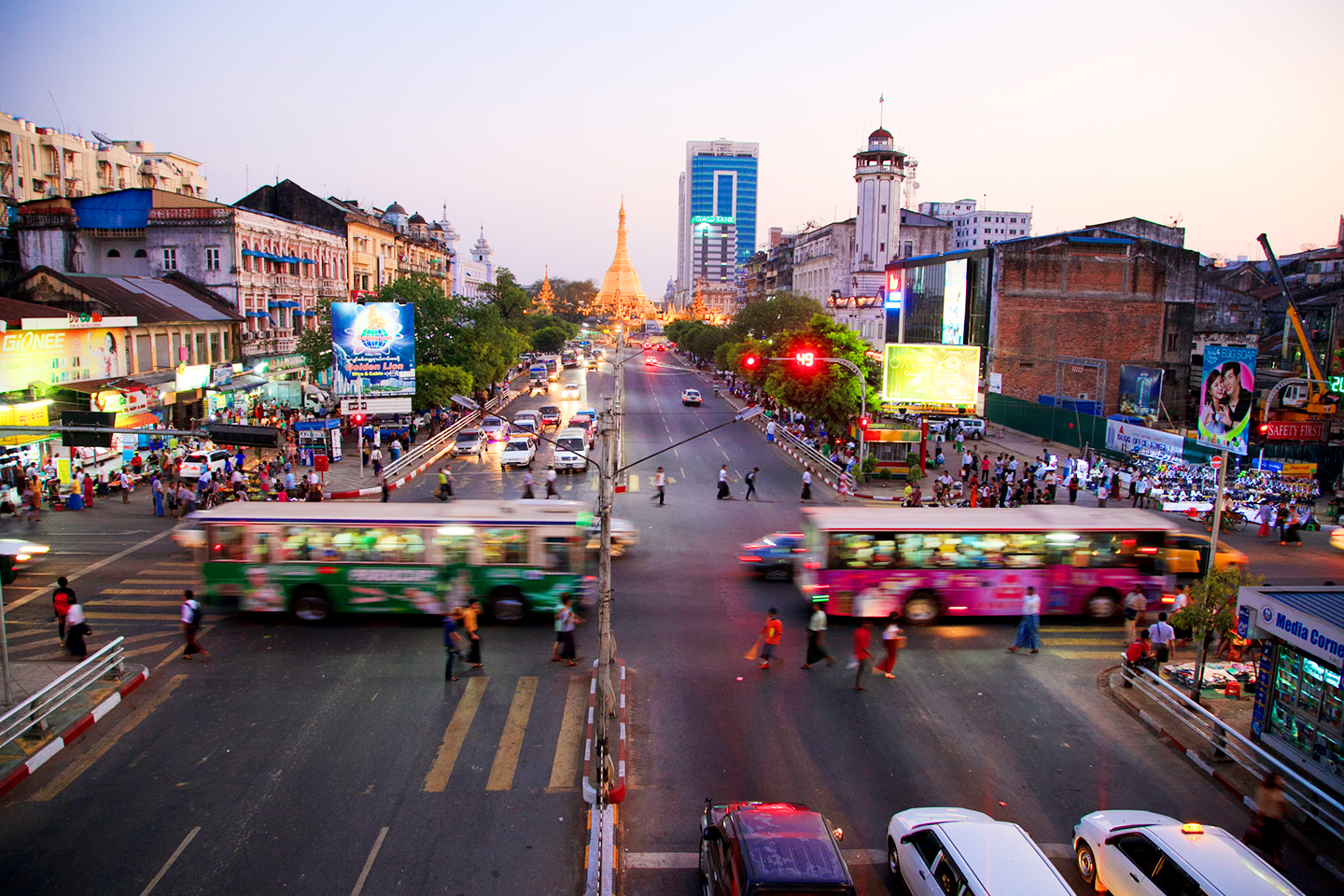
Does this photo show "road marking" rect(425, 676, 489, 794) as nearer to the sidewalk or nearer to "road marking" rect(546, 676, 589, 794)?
"road marking" rect(546, 676, 589, 794)

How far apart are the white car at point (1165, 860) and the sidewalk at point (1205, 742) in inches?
94.6

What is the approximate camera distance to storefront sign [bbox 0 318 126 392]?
Result: 29.0m

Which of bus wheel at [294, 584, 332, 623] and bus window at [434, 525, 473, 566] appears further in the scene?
bus wheel at [294, 584, 332, 623]

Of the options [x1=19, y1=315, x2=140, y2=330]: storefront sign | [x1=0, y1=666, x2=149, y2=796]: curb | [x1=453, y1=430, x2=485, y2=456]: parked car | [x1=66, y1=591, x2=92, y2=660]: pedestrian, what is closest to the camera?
[x1=0, y1=666, x2=149, y2=796]: curb

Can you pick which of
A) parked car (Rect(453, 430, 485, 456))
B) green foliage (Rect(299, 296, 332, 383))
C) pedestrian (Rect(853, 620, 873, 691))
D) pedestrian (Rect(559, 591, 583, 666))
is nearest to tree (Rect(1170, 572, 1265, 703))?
pedestrian (Rect(853, 620, 873, 691))

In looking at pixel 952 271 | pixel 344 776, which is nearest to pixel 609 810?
pixel 344 776

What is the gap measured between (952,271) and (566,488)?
42220 mm

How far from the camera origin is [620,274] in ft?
608

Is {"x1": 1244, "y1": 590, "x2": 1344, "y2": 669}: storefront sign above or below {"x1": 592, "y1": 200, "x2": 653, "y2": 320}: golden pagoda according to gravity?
below

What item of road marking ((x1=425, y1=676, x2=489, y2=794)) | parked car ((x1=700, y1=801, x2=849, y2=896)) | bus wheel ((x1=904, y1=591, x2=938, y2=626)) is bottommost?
road marking ((x1=425, y1=676, x2=489, y2=794))

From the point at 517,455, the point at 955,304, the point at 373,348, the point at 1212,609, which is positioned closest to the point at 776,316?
the point at 955,304

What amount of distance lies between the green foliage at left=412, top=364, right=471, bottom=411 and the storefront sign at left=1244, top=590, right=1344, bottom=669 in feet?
123

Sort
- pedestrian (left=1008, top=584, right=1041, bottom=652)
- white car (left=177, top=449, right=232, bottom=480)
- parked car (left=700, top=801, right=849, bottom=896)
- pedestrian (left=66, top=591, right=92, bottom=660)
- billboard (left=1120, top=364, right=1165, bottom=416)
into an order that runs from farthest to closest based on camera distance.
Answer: billboard (left=1120, top=364, right=1165, bottom=416)
white car (left=177, top=449, right=232, bottom=480)
pedestrian (left=1008, top=584, right=1041, bottom=652)
pedestrian (left=66, top=591, right=92, bottom=660)
parked car (left=700, top=801, right=849, bottom=896)

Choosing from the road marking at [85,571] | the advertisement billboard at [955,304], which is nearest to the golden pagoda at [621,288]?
the advertisement billboard at [955,304]
